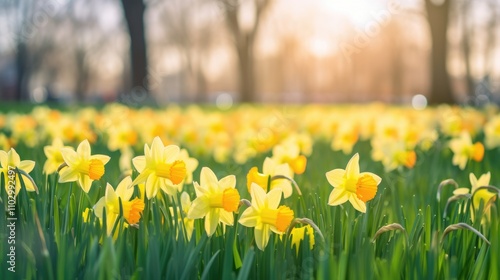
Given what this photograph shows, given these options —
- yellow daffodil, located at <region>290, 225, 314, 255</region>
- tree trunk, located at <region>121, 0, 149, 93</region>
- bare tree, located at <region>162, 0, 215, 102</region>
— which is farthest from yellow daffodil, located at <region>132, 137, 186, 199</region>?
bare tree, located at <region>162, 0, 215, 102</region>

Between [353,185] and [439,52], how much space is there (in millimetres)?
16757

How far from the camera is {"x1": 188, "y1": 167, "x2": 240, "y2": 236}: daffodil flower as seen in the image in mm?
1596

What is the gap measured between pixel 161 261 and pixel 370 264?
1.54 feet

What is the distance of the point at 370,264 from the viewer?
52.6 inches

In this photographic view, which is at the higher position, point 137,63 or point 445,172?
point 137,63

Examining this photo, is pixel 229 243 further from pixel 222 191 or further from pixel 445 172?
pixel 445 172

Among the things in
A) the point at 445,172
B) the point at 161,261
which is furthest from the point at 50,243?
the point at 445,172

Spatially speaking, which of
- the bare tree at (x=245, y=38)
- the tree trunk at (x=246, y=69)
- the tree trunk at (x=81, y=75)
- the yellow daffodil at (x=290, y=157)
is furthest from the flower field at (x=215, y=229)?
the tree trunk at (x=81, y=75)

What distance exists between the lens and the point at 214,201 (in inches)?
63.6

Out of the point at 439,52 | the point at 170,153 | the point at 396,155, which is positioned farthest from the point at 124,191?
the point at 439,52

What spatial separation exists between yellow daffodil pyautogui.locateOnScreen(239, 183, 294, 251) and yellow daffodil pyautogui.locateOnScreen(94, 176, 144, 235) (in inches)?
11.5

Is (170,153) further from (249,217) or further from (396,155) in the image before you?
(396,155)

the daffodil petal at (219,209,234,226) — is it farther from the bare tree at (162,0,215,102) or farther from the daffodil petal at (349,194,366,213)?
the bare tree at (162,0,215,102)

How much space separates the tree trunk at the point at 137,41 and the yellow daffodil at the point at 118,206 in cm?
1367
